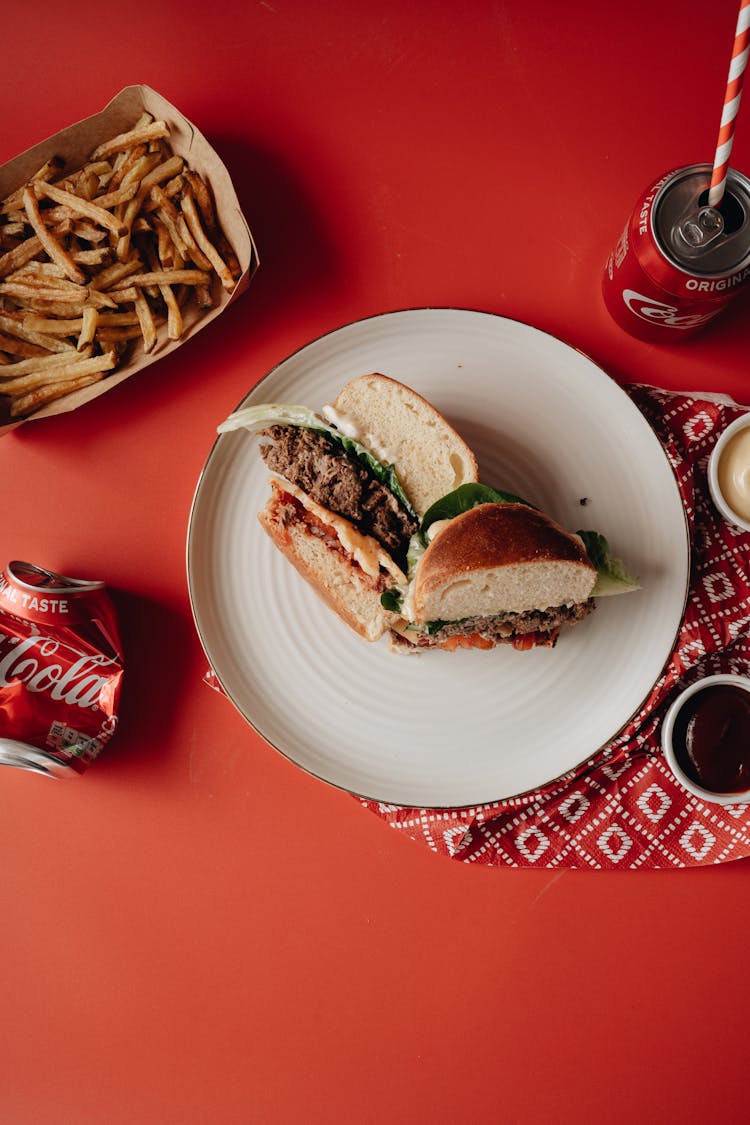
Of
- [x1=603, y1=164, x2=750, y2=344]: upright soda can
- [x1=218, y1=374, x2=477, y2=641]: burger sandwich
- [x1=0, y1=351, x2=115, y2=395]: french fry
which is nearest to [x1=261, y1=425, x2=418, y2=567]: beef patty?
[x1=218, y1=374, x2=477, y2=641]: burger sandwich

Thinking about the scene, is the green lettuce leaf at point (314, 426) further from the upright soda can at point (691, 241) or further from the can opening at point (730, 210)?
the can opening at point (730, 210)

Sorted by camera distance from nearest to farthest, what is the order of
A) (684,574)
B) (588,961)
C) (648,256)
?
(648,256)
(684,574)
(588,961)

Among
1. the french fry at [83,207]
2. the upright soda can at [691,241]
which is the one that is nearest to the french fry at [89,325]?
the french fry at [83,207]

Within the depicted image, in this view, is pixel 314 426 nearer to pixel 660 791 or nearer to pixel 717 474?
pixel 717 474

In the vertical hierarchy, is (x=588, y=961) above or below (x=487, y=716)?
below

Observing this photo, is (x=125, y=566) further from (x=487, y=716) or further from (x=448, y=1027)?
(x=448, y=1027)

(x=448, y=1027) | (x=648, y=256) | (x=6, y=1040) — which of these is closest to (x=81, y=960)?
(x=6, y=1040)

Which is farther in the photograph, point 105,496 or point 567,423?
point 105,496
